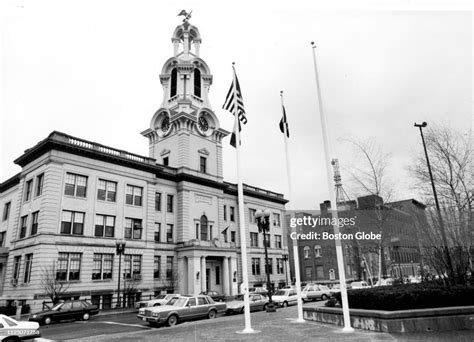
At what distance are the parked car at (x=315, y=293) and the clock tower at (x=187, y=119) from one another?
2029cm

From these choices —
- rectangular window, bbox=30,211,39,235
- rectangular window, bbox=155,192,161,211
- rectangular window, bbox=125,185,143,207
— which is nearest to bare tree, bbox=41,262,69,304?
rectangular window, bbox=30,211,39,235

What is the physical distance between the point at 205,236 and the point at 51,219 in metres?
19.0

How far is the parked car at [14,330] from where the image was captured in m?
14.0

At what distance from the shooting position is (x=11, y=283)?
33.4 m

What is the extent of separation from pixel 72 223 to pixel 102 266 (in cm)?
501

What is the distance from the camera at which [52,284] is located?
29.3 meters

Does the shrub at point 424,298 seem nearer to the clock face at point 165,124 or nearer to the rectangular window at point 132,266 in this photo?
the rectangular window at point 132,266

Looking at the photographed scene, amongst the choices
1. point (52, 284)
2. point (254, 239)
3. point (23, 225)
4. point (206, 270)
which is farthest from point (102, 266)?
point (254, 239)

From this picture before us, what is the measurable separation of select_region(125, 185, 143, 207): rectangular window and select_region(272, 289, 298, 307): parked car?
17.8m

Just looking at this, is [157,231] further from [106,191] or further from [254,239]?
[254,239]

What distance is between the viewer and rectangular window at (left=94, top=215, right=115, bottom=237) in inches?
1375

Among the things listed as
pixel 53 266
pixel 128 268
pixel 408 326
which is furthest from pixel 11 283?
pixel 408 326

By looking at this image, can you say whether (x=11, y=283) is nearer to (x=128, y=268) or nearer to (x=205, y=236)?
(x=128, y=268)

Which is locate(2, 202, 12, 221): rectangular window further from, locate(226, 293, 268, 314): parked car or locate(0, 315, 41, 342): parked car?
locate(0, 315, 41, 342): parked car
